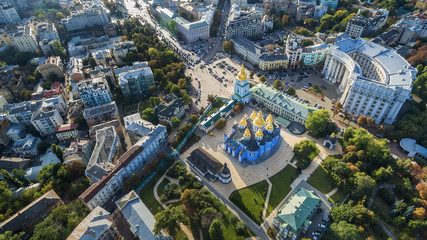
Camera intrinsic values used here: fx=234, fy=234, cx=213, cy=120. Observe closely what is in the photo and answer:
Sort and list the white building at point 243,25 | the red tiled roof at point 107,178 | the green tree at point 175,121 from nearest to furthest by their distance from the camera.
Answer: the red tiled roof at point 107,178 < the green tree at point 175,121 < the white building at point 243,25

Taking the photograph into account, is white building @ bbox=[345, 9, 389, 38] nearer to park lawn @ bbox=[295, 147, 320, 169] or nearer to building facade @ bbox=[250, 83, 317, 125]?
building facade @ bbox=[250, 83, 317, 125]

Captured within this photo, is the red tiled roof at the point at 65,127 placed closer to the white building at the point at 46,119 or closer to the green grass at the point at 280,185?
the white building at the point at 46,119

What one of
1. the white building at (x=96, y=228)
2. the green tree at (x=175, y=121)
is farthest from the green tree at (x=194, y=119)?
the white building at (x=96, y=228)

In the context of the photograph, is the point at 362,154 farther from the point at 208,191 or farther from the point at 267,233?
the point at 208,191

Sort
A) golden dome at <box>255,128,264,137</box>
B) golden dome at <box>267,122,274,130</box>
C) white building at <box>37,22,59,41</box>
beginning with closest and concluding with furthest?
golden dome at <box>255,128,264,137</box> < golden dome at <box>267,122,274,130</box> < white building at <box>37,22,59,41</box>

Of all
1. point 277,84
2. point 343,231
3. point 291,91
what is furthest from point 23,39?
point 343,231

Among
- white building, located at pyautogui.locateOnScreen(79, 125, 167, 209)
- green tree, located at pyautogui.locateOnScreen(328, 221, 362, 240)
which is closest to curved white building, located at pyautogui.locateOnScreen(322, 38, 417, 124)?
green tree, located at pyautogui.locateOnScreen(328, 221, 362, 240)
